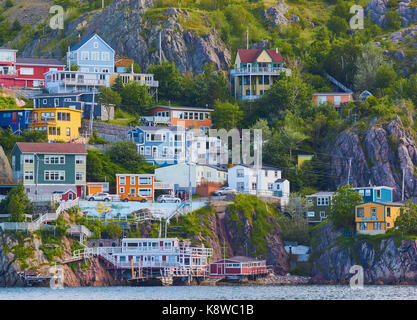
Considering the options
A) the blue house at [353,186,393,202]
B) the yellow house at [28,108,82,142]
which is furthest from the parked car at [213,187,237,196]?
the yellow house at [28,108,82,142]

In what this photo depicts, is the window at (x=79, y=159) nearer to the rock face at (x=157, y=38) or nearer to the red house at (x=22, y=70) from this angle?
the red house at (x=22, y=70)

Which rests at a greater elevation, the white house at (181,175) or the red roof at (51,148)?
the red roof at (51,148)

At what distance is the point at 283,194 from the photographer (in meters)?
143

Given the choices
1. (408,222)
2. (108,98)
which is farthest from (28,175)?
(408,222)

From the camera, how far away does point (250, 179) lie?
472 ft

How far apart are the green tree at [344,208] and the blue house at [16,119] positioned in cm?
3873

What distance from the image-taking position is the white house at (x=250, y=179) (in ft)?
472

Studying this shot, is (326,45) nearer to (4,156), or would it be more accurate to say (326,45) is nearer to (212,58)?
(212,58)

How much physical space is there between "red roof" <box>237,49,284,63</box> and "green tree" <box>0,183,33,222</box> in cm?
4954

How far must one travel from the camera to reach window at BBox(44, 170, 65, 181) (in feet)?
447

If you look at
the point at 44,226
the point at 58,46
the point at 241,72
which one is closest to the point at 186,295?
the point at 44,226

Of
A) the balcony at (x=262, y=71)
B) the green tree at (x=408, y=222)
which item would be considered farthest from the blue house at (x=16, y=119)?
the green tree at (x=408, y=222)

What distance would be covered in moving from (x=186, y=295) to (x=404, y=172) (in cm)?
4276

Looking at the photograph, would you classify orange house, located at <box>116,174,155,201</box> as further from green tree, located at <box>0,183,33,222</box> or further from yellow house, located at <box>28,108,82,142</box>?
green tree, located at <box>0,183,33,222</box>
